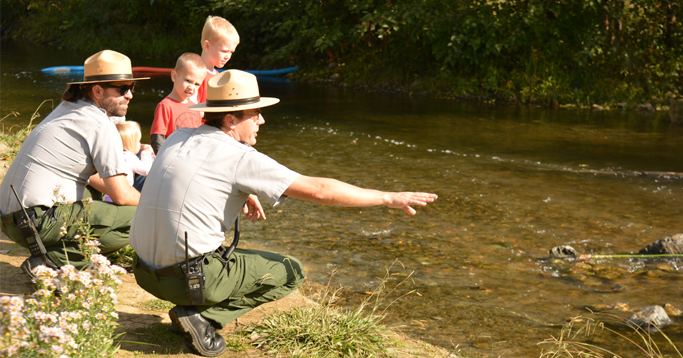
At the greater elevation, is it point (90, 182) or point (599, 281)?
point (90, 182)

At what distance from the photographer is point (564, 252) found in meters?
5.33

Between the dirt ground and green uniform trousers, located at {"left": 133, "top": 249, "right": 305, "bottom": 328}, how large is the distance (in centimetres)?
18

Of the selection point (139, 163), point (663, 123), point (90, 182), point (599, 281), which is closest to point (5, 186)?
point (90, 182)

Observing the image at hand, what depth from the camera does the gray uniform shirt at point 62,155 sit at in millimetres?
3627

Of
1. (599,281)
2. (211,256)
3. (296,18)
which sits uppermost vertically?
(296,18)

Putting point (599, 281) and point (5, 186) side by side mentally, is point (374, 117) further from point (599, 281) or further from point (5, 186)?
point (5, 186)

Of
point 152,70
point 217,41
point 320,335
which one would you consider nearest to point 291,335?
point 320,335

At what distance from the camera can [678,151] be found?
9867 millimetres

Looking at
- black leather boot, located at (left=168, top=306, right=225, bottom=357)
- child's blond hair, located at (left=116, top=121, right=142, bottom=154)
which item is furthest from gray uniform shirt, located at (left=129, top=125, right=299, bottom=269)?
child's blond hair, located at (left=116, top=121, right=142, bottom=154)

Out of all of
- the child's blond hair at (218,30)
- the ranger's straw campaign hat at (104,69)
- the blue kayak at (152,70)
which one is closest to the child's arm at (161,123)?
the child's blond hair at (218,30)

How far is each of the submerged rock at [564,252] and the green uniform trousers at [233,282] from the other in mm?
2691

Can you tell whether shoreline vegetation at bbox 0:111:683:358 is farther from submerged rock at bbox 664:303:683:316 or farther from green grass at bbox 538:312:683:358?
submerged rock at bbox 664:303:683:316

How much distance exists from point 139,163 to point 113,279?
235 centimetres

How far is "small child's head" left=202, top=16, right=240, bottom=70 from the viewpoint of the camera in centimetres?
502
